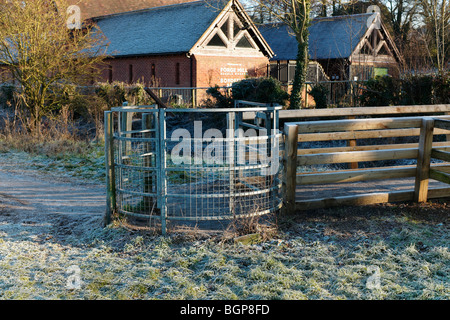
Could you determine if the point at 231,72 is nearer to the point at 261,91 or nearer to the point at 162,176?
the point at 261,91

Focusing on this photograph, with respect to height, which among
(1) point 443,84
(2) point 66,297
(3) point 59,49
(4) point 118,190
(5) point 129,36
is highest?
(5) point 129,36

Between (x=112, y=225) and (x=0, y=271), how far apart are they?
1738 mm

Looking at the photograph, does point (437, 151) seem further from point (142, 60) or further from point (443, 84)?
point (142, 60)

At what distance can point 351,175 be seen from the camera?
730 cm

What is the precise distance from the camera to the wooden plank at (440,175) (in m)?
7.15

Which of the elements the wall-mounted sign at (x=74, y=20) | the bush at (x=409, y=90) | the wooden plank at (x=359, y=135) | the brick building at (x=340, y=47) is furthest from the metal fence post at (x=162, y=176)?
the brick building at (x=340, y=47)

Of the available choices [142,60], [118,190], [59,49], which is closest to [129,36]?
[142,60]

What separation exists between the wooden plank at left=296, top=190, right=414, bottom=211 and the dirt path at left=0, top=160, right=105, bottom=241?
304cm

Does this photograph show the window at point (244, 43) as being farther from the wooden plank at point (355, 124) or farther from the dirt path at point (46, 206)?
the wooden plank at point (355, 124)

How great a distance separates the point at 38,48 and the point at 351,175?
12000 millimetres

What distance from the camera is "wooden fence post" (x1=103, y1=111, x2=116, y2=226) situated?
6.75 metres

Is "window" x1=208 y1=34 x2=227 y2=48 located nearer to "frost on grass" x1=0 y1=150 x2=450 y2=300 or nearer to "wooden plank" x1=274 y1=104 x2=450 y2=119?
"wooden plank" x1=274 y1=104 x2=450 y2=119

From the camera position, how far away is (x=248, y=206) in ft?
22.2

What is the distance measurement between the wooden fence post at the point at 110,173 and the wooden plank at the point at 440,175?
480cm
